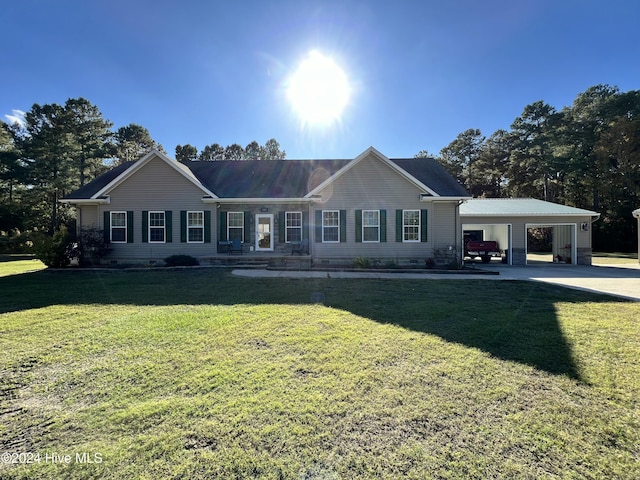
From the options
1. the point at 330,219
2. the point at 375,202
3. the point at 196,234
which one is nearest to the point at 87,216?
the point at 196,234

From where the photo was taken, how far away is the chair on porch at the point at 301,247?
573 inches

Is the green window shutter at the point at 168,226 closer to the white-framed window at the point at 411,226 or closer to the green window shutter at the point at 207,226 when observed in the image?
the green window shutter at the point at 207,226

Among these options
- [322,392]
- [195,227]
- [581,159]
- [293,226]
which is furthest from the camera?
[581,159]

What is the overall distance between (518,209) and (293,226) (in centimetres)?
1344

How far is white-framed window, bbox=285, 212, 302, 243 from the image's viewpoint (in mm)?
14828

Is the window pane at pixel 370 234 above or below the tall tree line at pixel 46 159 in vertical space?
below

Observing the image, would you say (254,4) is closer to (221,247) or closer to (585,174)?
(221,247)

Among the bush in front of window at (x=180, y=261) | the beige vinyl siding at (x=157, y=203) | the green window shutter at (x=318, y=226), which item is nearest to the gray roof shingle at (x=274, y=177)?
the beige vinyl siding at (x=157, y=203)

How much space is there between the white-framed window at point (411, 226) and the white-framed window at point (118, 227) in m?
14.2

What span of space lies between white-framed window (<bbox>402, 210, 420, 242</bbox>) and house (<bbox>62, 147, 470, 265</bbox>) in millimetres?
48

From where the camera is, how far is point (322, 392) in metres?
3.13

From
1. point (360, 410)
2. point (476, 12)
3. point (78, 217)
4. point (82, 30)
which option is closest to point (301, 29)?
point (476, 12)

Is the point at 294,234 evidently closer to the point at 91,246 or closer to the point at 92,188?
the point at 91,246

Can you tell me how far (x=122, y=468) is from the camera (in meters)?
2.13
